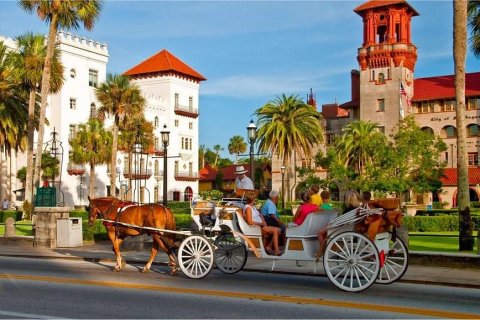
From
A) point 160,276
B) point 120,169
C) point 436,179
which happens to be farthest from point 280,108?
point 160,276

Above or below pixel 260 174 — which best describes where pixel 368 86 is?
above

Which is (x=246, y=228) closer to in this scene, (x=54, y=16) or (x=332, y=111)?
(x=54, y=16)

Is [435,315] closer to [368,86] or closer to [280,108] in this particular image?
[280,108]

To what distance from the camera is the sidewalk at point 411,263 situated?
531 inches

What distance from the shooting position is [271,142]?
59.4 meters

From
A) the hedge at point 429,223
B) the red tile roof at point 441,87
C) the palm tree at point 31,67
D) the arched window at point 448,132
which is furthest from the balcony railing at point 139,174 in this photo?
the hedge at point 429,223

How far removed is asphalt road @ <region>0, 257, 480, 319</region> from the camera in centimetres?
905

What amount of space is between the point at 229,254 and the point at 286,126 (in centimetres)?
4617

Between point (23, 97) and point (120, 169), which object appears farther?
point (120, 169)

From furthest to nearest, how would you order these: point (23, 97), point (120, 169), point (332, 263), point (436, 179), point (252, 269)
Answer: point (120, 169), point (436, 179), point (23, 97), point (252, 269), point (332, 263)

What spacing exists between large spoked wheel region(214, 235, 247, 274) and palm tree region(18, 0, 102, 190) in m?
22.3

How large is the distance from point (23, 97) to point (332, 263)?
39283mm

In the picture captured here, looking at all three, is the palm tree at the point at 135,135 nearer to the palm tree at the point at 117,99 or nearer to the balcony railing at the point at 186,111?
the palm tree at the point at 117,99

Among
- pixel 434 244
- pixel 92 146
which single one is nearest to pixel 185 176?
pixel 92 146
